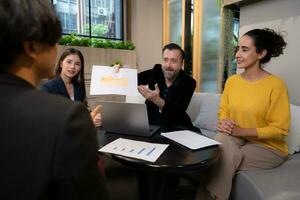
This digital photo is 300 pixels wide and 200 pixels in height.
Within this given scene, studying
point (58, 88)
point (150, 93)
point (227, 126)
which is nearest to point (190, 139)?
point (227, 126)

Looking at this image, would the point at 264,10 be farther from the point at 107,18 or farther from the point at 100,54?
the point at 107,18

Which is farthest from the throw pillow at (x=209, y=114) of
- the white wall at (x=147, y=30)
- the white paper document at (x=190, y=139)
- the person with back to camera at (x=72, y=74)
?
the white wall at (x=147, y=30)

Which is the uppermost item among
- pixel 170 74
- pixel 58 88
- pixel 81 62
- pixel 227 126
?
pixel 81 62

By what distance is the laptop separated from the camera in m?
1.46

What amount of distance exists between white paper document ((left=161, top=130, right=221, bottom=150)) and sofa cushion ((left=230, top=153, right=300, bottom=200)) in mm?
307

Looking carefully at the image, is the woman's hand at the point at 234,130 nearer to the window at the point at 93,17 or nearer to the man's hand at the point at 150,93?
the man's hand at the point at 150,93

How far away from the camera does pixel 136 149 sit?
4.17 ft

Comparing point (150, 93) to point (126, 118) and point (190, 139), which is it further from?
point (190, 139)

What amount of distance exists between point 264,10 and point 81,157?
2.47m

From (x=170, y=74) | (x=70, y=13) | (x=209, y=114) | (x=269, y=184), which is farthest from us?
(x=70, y=13)

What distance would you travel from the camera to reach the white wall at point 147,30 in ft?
15.5

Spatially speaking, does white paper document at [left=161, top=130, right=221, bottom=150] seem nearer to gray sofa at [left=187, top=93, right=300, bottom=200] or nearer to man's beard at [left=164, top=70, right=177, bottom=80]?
gray sofa at [left=187, top=93, right=300, bottom=200]

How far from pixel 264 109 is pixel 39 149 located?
5.06 feet

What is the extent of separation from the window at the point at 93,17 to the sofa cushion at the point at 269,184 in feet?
12.9
